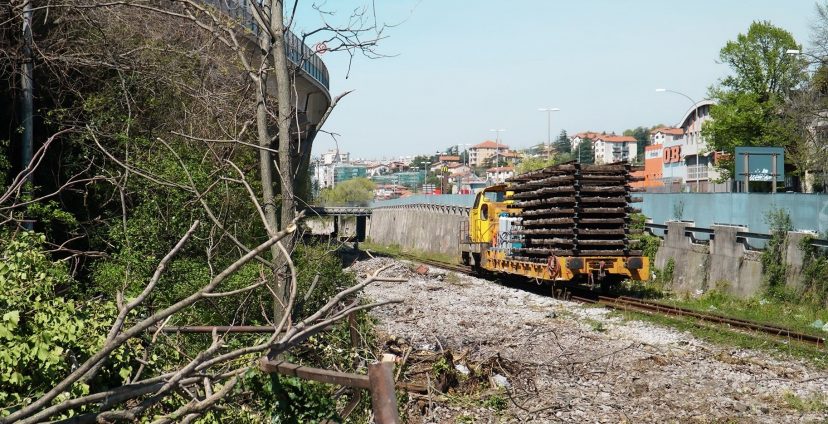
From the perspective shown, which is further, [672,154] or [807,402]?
[672,154]

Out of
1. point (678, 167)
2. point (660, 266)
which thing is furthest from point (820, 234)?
point (678, 167)

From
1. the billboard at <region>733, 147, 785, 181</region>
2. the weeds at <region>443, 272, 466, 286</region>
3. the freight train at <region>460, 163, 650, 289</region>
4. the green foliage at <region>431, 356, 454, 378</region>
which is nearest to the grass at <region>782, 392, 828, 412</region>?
the green foliage at <region>431, 356, 454, 378</region>

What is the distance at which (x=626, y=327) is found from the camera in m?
16.7

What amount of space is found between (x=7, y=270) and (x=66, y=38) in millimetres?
9621

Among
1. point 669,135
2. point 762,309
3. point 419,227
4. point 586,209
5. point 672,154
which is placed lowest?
point 762,309

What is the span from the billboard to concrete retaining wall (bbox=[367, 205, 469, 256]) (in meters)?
16.9

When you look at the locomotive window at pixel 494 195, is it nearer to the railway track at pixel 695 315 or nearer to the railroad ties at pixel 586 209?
the railroad ties at pixel 586 209

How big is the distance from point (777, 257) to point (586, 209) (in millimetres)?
4745

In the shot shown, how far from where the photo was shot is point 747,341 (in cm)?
1443

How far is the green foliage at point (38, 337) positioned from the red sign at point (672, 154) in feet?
301

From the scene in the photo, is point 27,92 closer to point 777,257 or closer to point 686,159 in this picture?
point 777,257

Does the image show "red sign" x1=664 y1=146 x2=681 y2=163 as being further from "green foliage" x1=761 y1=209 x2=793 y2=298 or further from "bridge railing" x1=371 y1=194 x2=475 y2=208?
"green foliage" x1=761 y1=209 x2=793 y2=298

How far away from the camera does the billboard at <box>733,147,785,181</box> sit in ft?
84.5

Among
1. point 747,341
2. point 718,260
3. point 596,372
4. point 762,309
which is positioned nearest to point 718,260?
point 718,260
